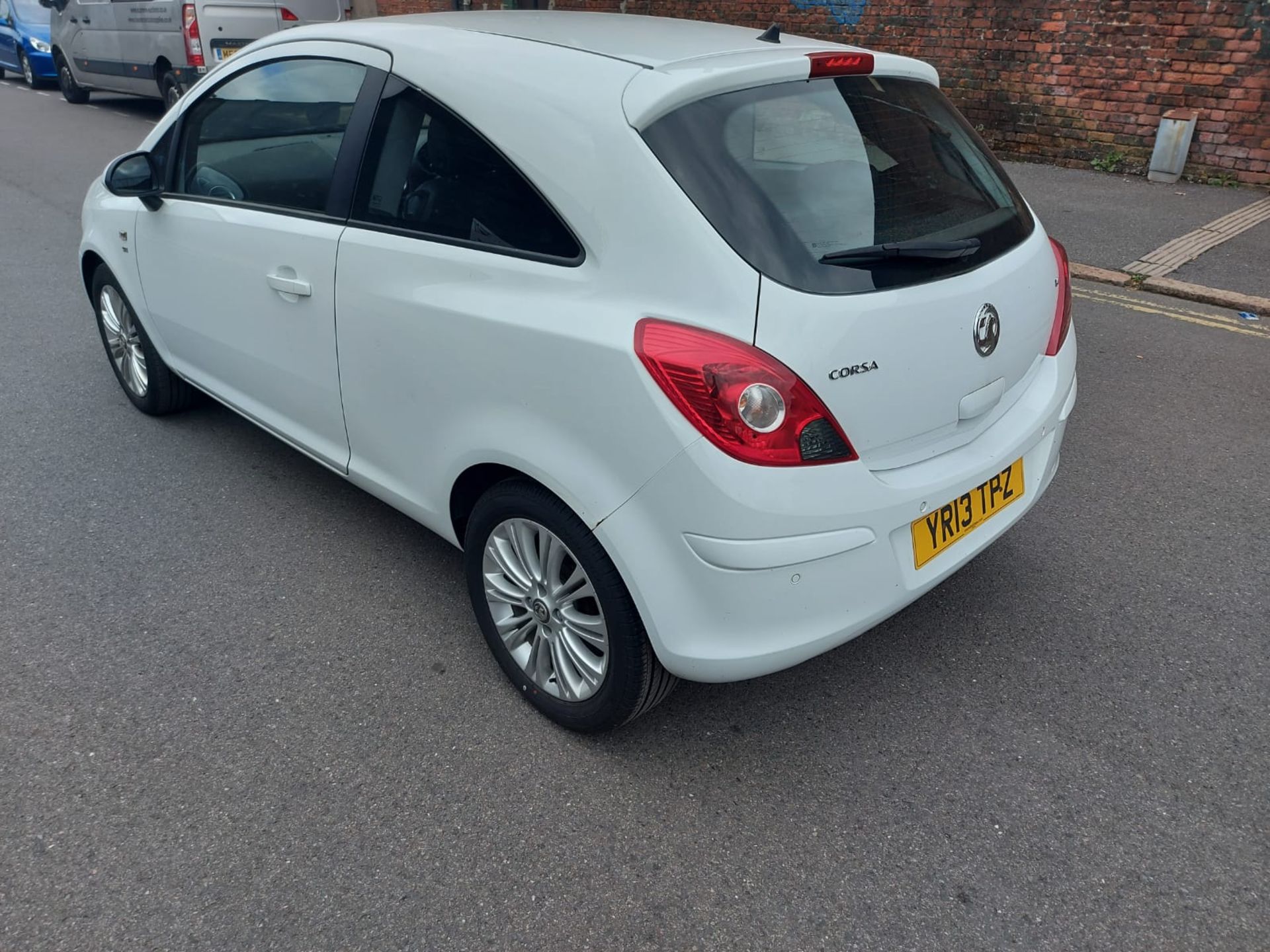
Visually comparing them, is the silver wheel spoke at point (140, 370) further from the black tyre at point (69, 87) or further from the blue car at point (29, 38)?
the blue car at point (29, 38)

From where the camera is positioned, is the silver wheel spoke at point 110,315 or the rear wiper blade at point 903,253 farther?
the silver wheel spoke at point 110,315

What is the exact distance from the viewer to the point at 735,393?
80.0 inches

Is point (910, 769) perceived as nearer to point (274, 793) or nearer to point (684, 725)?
point (684, 725)

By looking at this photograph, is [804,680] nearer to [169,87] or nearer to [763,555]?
[763,555]

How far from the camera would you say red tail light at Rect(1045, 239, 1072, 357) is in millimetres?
2801

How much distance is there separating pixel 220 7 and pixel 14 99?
716cm

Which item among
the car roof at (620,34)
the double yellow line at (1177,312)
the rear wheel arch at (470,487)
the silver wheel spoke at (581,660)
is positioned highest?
the car roof at (620,34)

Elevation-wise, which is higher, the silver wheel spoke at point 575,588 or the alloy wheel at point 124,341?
the silver wheel spoke at point 575,588

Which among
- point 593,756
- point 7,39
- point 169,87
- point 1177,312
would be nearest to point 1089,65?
point 1177,312

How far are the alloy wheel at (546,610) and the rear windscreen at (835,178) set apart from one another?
88 cm

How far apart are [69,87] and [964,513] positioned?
57.4 ft

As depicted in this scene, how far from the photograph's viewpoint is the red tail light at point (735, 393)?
6.68 feet

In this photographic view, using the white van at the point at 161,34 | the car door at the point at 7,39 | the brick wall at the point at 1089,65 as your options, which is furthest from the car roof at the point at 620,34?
the car door at the point at 7,39

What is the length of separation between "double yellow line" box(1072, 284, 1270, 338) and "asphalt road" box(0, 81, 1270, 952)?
2.18 meters
